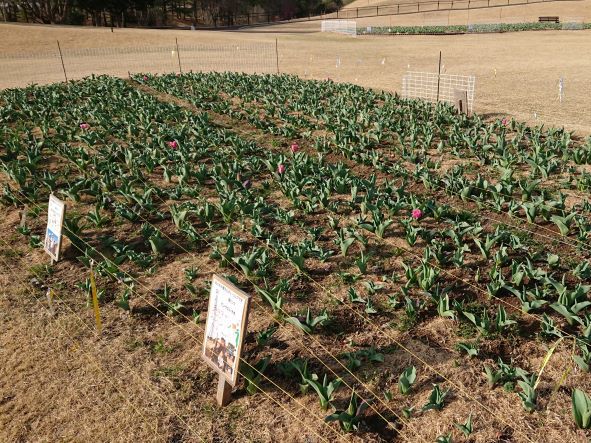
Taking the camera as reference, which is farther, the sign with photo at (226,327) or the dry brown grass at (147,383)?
the dry brown grass at (147,383)

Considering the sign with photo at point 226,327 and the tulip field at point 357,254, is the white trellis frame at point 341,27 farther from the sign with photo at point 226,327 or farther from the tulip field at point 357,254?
the sign with photo at point 226,327

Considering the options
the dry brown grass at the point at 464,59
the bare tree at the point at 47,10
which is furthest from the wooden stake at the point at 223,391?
the bare tree at the point at 47,10

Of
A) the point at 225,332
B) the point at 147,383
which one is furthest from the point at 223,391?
the point at 147,383

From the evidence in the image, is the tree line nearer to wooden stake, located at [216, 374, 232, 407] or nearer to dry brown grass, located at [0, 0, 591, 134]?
dry brown grass, located at [0, 0, 591, 134]

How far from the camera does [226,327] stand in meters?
4.38

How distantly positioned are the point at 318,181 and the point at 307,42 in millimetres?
43008

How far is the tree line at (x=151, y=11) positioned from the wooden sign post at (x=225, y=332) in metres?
61.8

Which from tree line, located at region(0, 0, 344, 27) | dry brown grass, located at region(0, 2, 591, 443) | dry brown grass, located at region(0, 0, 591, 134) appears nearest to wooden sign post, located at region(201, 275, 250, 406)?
dry brown grass, located at region(0, 2, 591, 443)

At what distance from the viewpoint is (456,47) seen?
4041 cm

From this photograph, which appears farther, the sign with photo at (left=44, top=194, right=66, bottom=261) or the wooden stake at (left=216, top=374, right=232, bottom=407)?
the sign with photo at (left=44, top=194, right=66, bottom=261)

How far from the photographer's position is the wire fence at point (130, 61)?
2925 cm

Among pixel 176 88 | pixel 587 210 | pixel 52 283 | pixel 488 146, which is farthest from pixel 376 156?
pixel 176 88

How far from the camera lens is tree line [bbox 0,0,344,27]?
6406 centimetres

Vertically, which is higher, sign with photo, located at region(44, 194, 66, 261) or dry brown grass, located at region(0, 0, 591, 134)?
dry brown grass, located at region(0, 0, 591, 134)
